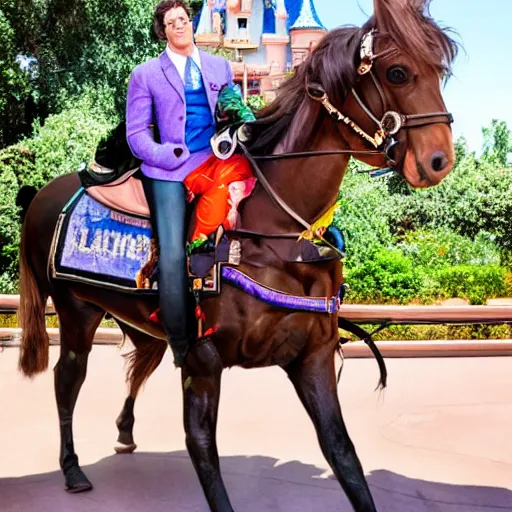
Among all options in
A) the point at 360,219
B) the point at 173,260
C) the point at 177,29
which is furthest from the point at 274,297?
the point at 360,219

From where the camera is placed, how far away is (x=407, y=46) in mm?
2816

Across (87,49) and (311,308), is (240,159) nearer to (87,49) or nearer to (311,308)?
(311,308)

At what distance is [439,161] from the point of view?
274cm

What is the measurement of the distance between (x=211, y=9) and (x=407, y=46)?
13.9 meters

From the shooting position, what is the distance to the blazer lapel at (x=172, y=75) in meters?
3.38

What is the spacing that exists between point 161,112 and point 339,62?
2.81 feet

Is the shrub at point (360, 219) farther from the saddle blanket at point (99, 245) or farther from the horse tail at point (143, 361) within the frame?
the saddle blanket at point (99, 245)

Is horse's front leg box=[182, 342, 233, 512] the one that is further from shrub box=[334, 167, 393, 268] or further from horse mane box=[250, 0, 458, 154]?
shrub box=[334, 167, 393, 268]

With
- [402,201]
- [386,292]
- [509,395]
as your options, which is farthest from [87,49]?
[509,395]

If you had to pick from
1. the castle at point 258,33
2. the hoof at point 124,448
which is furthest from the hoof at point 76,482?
the castle at point 258,33

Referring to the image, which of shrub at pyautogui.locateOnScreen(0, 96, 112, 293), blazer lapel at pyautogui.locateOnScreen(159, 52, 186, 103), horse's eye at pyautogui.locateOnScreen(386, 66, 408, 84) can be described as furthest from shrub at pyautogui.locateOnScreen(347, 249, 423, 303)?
horse's eye at pyautogui.locateOnScreen(386, 66, 408, 84)

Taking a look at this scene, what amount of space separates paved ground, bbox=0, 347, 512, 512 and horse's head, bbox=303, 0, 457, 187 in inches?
74.3

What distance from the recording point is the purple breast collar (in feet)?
10.2

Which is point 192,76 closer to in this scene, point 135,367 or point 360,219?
point 135,367
